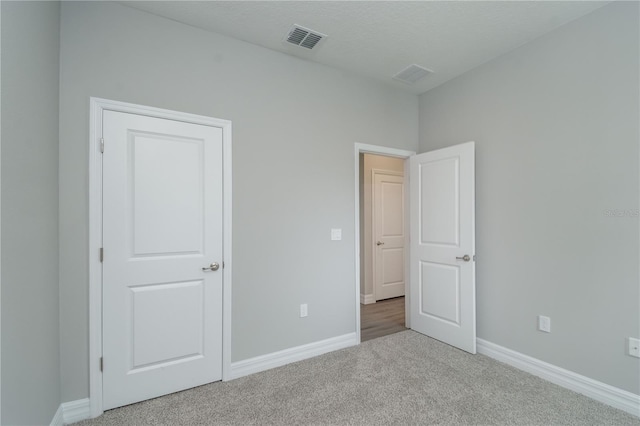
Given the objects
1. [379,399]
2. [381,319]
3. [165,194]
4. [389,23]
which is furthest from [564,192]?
[165,194]

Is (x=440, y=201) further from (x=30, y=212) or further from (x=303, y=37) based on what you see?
(x=30, y=212)

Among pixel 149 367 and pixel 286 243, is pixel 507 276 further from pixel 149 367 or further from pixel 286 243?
pixel 149 367

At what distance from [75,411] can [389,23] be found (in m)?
3.57

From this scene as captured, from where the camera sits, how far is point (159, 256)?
2.08 m

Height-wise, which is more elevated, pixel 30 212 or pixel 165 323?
pixel 30 212

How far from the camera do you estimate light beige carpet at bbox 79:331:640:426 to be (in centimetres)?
181

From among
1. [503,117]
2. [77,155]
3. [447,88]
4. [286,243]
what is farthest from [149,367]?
[447,88]

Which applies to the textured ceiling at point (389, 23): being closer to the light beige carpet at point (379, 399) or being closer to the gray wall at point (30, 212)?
the gray wall at point (30, 212)

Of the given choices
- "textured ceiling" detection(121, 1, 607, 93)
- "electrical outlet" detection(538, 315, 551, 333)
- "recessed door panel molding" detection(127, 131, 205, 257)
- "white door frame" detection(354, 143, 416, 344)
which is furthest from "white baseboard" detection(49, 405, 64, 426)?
"electrical outlet" detection(538, 315, 551, 333)

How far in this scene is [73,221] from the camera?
1.84m

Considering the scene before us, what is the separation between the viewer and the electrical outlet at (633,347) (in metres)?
1.85

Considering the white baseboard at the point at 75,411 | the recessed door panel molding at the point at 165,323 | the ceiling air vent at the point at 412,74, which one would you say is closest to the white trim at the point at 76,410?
the white baseboard at the point at 75,411

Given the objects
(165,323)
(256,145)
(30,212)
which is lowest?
(165,323)

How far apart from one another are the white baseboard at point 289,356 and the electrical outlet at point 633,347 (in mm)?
2065
